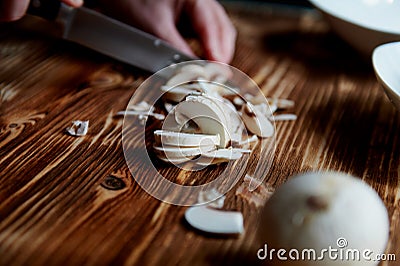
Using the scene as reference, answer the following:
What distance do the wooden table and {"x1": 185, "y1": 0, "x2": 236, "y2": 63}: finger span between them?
55 mm

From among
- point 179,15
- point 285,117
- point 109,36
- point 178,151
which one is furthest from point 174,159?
point 179,15

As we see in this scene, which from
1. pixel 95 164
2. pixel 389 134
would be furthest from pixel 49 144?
pixel 389 134

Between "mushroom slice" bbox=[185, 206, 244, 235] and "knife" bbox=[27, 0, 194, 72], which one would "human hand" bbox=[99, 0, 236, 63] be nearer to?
"knife" bbox=[27, 0, 194, 72]

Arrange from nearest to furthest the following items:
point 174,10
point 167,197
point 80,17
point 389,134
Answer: point 167,197
point 389,134
point 80,17
point 174,10

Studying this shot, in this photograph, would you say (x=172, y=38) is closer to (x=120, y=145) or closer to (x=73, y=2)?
(x=73, y=2)

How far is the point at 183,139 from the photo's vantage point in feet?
2.86

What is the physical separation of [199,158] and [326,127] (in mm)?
271

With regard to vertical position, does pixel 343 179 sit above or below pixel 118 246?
above

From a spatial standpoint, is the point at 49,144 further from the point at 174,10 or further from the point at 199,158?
the point at 174,10

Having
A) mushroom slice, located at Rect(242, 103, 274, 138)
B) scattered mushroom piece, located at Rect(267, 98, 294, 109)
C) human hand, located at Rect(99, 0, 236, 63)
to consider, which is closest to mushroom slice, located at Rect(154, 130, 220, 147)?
mushroom slice, located at Rect(242, 103, 274, 138)

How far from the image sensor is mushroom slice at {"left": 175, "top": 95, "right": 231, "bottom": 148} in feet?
2.95

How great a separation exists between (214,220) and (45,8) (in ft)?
2.04

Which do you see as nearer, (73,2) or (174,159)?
(174,159)

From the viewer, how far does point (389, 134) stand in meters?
1.01
